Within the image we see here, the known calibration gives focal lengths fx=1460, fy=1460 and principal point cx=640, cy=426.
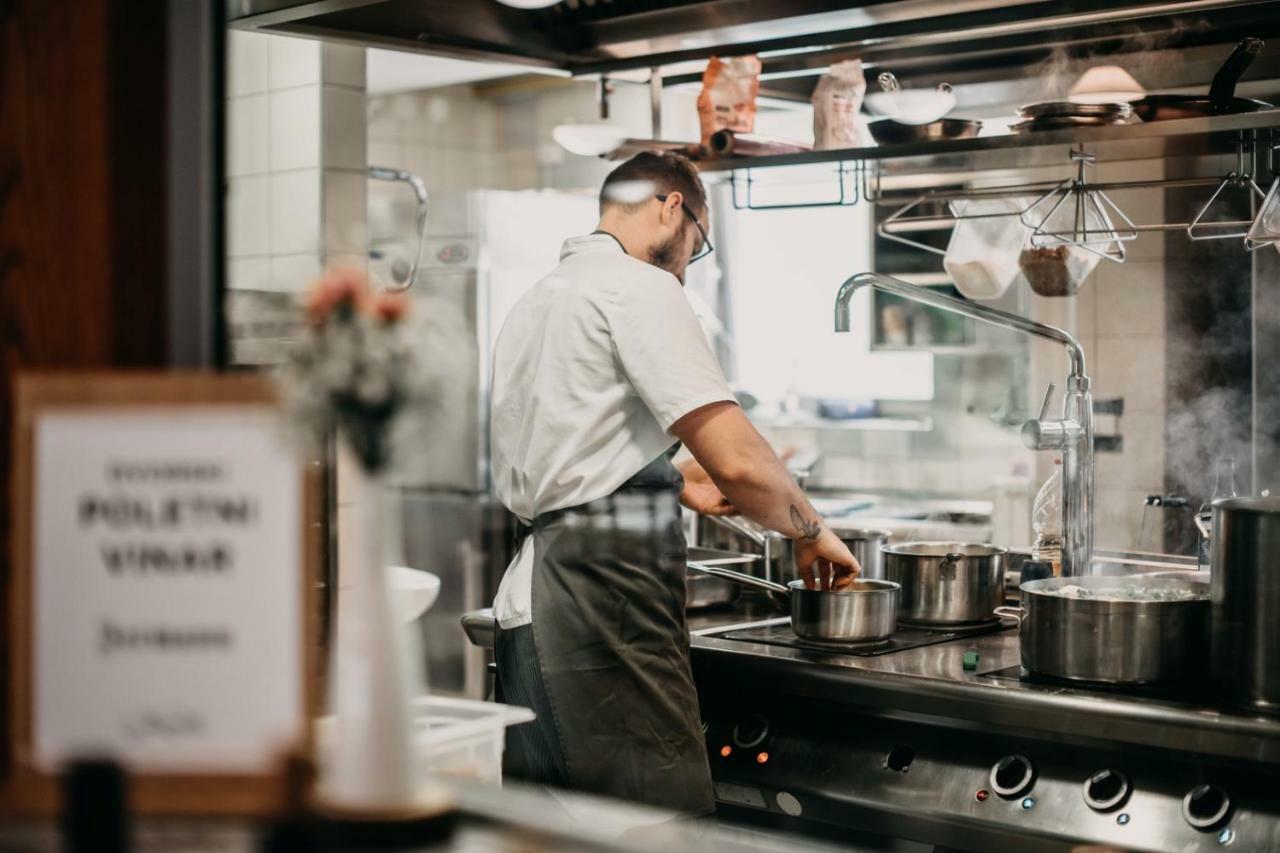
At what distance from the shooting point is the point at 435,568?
5383 millimetres

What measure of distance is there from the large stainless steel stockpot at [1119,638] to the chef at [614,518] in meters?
0.45

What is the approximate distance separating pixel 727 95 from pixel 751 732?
135 cm

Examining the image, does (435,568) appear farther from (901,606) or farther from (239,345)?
(239,345)

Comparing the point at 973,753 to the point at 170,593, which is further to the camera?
the point at 973,753

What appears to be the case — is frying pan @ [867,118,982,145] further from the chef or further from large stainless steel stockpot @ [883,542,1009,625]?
large stainless steel stockpot @ [883,542,1009,625]

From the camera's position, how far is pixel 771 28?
2918 mm

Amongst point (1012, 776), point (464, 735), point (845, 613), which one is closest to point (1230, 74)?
point (845, 613)

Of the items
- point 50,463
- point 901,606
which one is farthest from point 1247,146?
point 50,463

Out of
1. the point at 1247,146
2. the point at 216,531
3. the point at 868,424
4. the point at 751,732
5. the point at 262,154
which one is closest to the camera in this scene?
the point at 216,531

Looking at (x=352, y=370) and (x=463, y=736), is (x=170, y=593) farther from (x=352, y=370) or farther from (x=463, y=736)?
(x=463, y=736)

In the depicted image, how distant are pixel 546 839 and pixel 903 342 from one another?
461cm

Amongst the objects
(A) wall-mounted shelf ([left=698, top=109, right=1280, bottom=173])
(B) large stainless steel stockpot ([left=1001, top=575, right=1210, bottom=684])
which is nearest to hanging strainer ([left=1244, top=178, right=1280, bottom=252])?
(A) wall-mounted shelf ([left=698, top=109, right=1280, bottom=173])

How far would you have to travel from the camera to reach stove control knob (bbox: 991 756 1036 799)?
228 cm

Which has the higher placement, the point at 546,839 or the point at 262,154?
the point at 262,154
